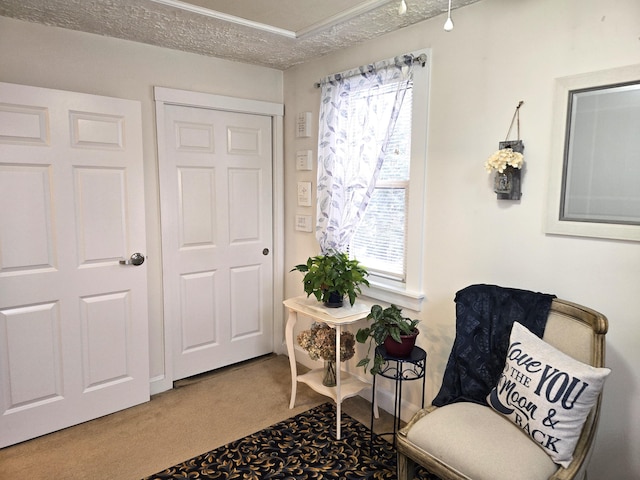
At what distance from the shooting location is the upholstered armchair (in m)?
1.47

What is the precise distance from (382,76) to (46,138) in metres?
1.93

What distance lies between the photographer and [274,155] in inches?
133

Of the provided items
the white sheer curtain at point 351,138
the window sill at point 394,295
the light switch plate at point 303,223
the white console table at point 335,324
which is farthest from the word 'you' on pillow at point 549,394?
the light switch plate at point 303,223

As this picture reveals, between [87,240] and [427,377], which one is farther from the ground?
[87,240]

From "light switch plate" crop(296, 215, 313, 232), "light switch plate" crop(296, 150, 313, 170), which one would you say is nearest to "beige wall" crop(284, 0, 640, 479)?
"light switch plate" crop(296, 150, 313, 170)

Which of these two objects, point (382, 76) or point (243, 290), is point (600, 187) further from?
point (243, 290)

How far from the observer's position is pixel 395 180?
2.61m

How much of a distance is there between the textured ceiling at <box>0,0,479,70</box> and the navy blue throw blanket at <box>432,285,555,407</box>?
144 cm

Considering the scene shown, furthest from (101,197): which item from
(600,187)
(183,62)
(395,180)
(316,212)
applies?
(600,187)

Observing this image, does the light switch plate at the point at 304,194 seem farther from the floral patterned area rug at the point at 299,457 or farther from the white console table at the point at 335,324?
the floral patterned area rug at the point at 299,457

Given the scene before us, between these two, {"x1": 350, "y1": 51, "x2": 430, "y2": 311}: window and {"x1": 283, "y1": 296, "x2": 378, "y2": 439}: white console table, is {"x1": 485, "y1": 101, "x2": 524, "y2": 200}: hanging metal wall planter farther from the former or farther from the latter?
{"x1": 283, "y1": 296, "x2": 378, "y2": 439}: white console table

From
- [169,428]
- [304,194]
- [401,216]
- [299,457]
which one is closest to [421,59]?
[401,216]

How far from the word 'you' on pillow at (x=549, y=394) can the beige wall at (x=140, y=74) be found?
2271mm

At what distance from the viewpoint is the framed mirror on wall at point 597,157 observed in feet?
5.33
